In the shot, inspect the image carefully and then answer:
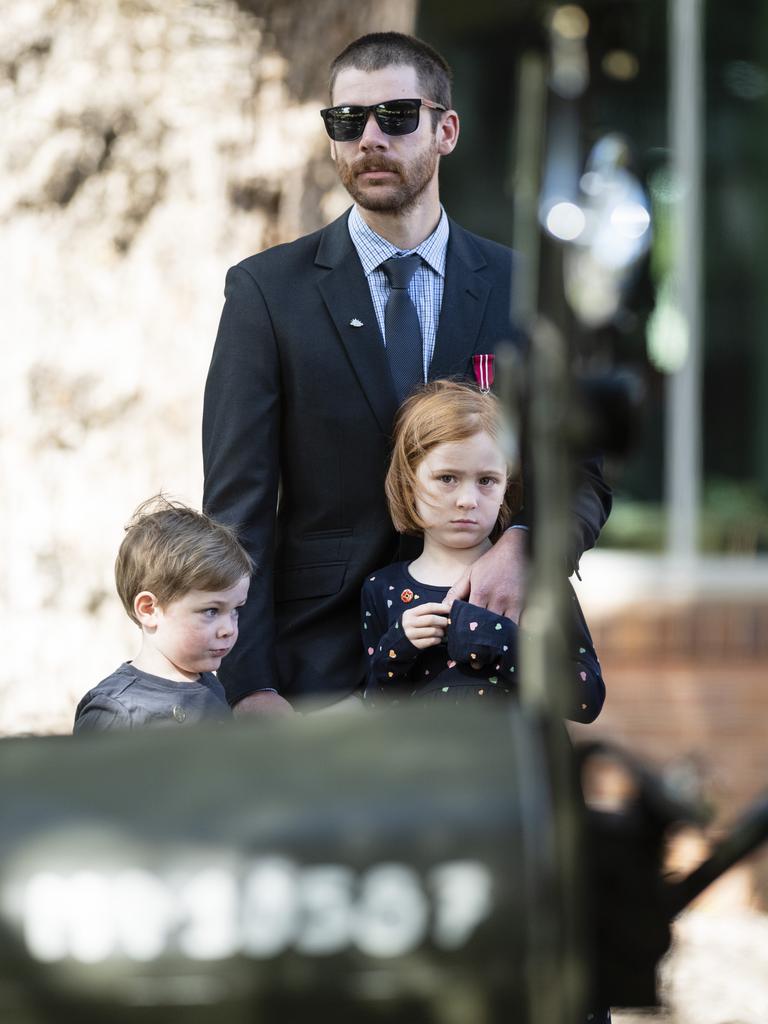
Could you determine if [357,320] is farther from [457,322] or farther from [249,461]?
[249,461]

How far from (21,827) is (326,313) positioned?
1.64m

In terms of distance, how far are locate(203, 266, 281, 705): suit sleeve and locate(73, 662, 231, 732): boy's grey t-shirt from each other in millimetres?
129

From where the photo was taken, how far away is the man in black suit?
2.78 metres

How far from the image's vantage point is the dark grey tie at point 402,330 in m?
2.86

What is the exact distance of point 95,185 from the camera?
391 centimetres

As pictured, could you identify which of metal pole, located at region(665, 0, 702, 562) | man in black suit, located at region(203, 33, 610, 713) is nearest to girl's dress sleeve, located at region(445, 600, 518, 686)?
man in black suit, located at region(203, 33, 610, 713)

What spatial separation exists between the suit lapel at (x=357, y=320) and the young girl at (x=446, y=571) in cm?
9

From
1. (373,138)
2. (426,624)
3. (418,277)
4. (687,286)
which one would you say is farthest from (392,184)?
(687,286)

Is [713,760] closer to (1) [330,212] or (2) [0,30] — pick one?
(1) [330,212]

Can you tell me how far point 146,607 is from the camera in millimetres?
2688

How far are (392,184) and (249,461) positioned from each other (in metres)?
0.57

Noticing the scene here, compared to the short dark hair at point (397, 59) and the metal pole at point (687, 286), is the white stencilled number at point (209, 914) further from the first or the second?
the metal pole at point (687, 286)

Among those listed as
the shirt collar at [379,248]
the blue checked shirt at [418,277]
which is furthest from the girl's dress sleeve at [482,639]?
the shirt collar at [379,248]

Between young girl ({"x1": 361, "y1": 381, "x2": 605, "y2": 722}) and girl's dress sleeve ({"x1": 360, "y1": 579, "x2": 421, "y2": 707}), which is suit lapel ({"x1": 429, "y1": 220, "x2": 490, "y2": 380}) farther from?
girl's dress sleeve ({"x1": 360, "y1": 579, "x2": 421, "y2": 707})
